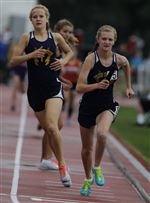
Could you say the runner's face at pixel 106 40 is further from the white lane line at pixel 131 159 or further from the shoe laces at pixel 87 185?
the white lane line at pixel 131 159

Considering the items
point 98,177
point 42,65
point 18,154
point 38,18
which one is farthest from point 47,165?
point 38,18

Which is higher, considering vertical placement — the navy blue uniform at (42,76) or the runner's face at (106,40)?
the runner's face at (106,40)

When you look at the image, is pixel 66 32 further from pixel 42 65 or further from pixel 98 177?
pixel 98 177

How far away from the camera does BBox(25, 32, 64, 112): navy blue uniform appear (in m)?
13.1

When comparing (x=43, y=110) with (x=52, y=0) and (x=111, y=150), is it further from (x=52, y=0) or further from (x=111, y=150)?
(x=52, y=0)

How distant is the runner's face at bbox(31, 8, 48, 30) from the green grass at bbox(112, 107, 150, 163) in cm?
463

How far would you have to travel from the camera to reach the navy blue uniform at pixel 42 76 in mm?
13102

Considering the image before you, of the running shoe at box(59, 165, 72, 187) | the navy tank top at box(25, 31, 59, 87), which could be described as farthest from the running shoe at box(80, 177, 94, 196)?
the navy tank top at box(25, 31, 59, 87)

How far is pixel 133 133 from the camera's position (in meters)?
23.7

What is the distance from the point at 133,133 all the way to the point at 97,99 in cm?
1156

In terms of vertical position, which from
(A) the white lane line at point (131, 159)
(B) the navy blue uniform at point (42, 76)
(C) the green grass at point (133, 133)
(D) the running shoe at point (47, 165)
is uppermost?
(B) the navy blue uniform at point (42, 76)

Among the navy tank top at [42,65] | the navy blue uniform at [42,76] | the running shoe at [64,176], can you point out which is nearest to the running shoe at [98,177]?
the running shoe at [64,176]

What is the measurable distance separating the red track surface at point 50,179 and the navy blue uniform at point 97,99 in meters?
0.96

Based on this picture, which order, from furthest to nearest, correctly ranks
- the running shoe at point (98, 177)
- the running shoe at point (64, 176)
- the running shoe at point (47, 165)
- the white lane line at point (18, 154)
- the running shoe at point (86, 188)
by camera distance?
the running shoe at point (47, 165) < the running shoe at point (64, 176) < the running shoe at point (98, 177) < the running shoe at point (86, 188) < the white lane line at point (18, 154)
